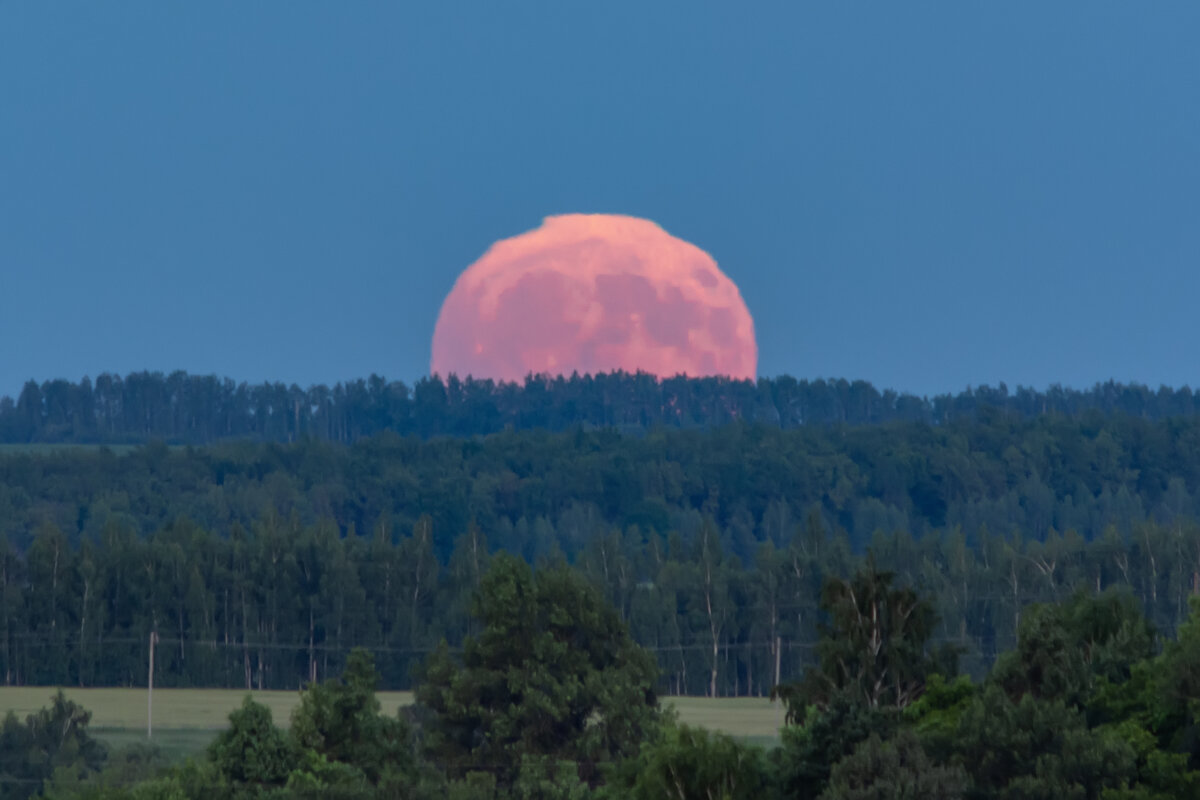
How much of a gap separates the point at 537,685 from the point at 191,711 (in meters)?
60.3

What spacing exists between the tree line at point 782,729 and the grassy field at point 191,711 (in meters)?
30.8

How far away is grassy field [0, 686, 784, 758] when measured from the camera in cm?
10188

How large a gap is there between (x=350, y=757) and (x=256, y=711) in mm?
5123

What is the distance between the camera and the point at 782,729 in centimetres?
4288

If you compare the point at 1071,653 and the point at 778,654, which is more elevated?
the point at 1071,653

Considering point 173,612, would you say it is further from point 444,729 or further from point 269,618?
point 444,729

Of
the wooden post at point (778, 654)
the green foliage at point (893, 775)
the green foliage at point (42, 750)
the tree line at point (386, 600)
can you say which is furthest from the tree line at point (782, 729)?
the tree line at point (386, 600)

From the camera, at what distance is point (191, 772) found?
4750 centimetres

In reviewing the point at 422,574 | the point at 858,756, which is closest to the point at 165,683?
the point at 422,574

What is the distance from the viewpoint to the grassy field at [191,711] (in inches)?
4011

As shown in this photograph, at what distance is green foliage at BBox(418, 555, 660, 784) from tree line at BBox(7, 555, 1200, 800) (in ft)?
0.23

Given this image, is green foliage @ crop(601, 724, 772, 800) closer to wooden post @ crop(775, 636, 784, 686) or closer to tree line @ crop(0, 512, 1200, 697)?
wooden post @ crop(775, 636, 784, 686)

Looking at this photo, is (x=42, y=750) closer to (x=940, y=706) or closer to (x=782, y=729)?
(x=782, y=729)

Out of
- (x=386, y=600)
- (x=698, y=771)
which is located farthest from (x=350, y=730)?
(x=386, y=600)
